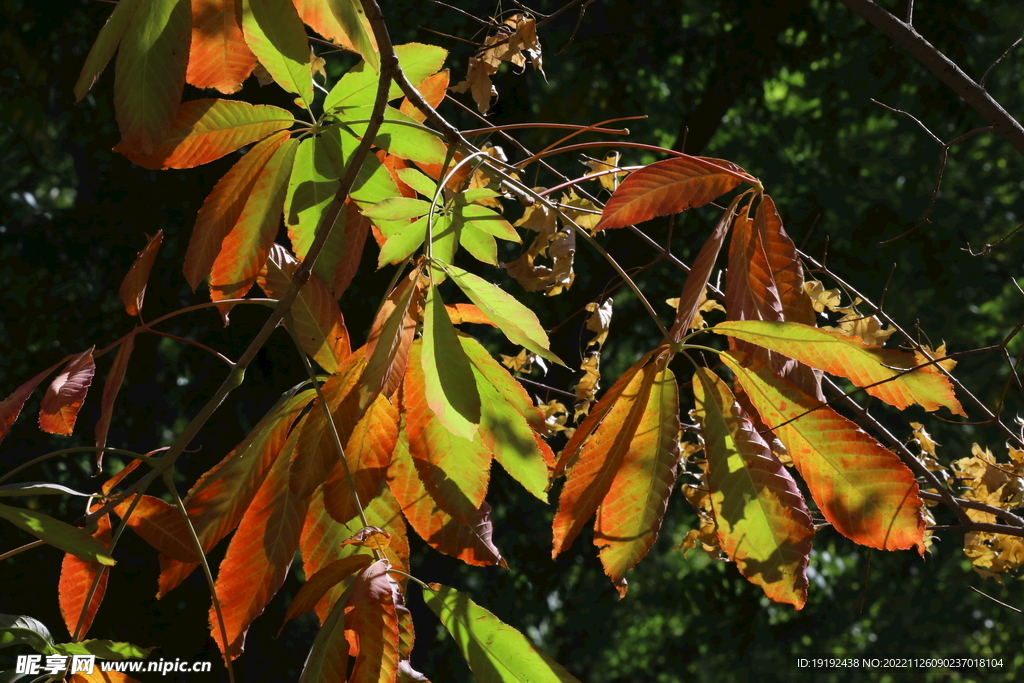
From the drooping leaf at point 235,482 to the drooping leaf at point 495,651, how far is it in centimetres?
17

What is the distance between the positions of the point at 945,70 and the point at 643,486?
568 mm

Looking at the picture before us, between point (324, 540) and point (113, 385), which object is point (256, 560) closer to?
point (324, 540)

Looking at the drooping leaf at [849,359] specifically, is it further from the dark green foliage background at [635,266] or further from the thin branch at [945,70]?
the dark green foliage background at [635,266]

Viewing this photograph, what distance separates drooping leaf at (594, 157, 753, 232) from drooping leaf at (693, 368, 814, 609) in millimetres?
166

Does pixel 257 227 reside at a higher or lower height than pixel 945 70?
lower

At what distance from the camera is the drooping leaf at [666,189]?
58 cm

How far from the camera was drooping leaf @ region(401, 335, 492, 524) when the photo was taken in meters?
0.55

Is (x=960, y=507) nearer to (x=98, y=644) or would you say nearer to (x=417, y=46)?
(x=417, y=46)

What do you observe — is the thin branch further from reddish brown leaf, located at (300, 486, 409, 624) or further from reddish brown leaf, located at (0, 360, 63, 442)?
reddish brown leaf, located at (0, 360, 63, 442)

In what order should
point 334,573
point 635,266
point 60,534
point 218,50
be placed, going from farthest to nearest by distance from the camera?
point 635,266 < point 218,50 < point 334,573 < point 60,534

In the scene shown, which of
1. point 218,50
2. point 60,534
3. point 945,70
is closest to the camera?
point 60,534

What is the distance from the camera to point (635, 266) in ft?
9.89

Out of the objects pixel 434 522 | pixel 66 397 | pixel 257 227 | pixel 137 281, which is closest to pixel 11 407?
pixel 66 397

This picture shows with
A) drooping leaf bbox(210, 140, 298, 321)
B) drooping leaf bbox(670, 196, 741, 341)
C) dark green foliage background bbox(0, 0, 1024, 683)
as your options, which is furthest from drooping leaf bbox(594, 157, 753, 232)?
dark green foliage background bbox(0, 0, 1024, 683)
